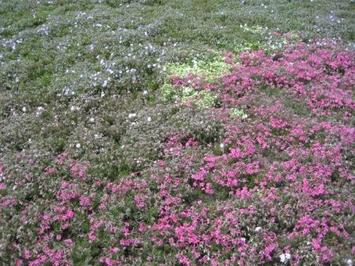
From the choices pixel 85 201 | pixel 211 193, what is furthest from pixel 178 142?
pixel 85 201

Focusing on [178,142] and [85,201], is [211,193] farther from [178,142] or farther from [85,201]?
[85,201]

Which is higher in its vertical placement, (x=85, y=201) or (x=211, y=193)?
(x=85, y=201)

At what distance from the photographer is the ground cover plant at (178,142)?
24.7ft

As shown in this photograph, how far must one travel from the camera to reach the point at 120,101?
11.3 meters

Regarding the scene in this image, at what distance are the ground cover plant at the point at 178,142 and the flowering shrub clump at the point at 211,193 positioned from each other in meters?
0.03

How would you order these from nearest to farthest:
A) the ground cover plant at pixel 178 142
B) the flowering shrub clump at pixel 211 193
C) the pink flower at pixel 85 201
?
the flowering shrub clump at pixel 211 193 < the ground cover plant at pixel 178 142 < the pink flower at pixel 85 201

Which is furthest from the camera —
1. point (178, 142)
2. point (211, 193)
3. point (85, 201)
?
point (178, 142)

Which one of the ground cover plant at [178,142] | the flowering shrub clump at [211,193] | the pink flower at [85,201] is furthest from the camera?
the pink flower at [85,201]

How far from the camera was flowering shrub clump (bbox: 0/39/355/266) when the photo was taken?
738 centimetres

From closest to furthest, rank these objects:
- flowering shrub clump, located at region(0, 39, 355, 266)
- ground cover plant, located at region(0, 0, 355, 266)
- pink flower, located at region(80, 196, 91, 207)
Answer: flowering shrub clump, located at region(0, 39, 355, 266), ground cover plant, located at region(0, 0, 355, 266), pink flower, located at region(80, 196, 91, 207)

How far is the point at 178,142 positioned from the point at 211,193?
160 centimetres

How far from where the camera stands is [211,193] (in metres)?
8.50

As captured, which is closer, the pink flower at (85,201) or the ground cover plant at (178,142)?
the ground cover plant at (178,142)

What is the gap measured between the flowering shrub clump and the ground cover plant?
3 centimetres
